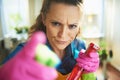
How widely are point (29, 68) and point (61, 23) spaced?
0.89ft

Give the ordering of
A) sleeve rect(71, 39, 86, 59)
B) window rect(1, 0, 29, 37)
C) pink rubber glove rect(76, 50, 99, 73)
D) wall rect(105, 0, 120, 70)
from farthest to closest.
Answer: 1. window rect(1, 0, 29, 37)
2. wall rect(105, 0, 120, 70)
3. sleeve rect(71, 39, 86, 59)
4. pink rubber glove rect(76, 50, 99, 73)

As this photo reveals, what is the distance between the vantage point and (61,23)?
490 mm

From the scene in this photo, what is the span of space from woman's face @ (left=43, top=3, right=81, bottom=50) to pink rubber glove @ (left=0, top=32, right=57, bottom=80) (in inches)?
10.3

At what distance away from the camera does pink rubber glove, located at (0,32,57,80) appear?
22cm

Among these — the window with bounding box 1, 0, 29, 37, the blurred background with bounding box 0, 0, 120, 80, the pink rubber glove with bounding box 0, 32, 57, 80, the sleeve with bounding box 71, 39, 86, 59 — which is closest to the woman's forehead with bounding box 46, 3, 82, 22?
the sleeve with bounding box 71, 39, 86, 59

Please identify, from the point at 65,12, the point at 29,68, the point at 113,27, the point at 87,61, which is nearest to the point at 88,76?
the point at 87,61

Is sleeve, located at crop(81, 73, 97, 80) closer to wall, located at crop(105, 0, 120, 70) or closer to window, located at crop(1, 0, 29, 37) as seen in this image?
wall, located at crop(105, 0, 120, 70)

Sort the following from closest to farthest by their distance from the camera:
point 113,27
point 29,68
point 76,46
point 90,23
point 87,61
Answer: point 29,68
point 87,61
point 76,46
point 113,27
point 90,23

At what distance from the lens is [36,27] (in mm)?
568

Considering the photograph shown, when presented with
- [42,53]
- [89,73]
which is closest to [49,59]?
[42,53]

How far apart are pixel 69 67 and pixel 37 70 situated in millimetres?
350

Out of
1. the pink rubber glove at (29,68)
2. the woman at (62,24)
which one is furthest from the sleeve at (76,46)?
the pink rubber glove at (29,68)

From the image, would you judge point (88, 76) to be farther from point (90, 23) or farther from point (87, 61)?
point (90, 23)

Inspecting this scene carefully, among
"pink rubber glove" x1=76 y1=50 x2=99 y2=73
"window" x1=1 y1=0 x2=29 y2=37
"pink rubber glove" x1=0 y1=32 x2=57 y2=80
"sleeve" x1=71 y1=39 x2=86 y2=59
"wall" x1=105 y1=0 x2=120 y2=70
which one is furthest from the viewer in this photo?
"window" x1=1 y1=0 x2=29 y2=37
